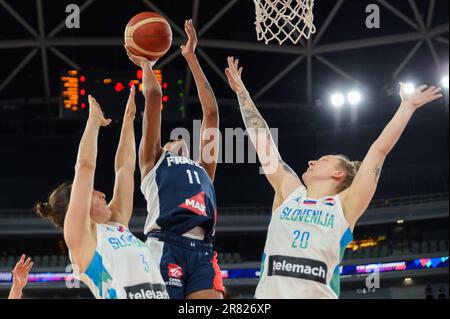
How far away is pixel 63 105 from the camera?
17.2 metres

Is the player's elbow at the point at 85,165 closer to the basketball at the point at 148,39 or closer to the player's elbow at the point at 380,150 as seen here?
the basketball at the point at 148,39

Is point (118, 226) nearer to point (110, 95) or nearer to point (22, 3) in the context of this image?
point (110, 95)

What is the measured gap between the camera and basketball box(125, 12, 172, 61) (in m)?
4.93

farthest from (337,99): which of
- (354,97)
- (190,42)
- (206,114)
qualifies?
(190,42)

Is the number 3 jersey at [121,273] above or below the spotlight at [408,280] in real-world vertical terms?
below

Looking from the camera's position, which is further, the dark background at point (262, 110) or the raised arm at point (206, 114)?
the dark background at point (262, 110)

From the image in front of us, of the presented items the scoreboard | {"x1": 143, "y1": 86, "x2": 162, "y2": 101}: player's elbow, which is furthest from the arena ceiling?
{"x1": 143, "y1": 86, "x2": 162, "y2": 101}: player's elbow

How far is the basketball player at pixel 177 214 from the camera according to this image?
4168 millimetres

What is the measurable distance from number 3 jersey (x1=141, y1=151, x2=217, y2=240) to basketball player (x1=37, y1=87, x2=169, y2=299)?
42 centimetres

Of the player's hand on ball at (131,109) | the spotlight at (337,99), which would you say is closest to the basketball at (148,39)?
the player's hand on ball at (131,109)

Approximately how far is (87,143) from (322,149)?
1933cm

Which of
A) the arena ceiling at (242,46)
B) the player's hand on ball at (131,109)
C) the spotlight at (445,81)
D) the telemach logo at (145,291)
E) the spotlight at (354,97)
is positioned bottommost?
the telemach logo at (145,291)

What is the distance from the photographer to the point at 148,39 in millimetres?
4926

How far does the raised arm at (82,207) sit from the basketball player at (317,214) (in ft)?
3.15
